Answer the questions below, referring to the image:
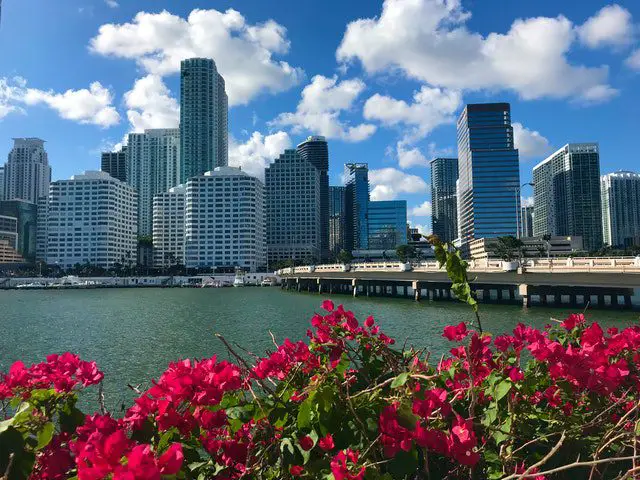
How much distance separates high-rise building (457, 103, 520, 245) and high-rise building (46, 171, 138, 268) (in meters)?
135

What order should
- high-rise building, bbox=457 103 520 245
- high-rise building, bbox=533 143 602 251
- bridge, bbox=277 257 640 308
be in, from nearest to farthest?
bridge, bbox=277 257 640 308
high-rise building, bbox=457 103 520 245
high-rise building, bbox=533 143 602 251

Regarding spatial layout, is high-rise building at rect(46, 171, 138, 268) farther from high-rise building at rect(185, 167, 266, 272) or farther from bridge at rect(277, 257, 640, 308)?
bridge at rect(277, 257, 640, 308)

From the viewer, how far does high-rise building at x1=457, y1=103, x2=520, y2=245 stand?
152m

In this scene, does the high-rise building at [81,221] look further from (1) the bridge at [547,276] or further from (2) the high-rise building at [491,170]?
(2) the high-rise building at [491,170]

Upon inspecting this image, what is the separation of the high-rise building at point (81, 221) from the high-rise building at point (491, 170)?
135 m

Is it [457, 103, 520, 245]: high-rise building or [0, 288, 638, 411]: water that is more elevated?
[457, 103, 520, 245]: high-rise building

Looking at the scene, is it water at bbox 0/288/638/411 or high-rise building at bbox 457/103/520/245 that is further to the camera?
high-rise building at bbox 457/103/520/245

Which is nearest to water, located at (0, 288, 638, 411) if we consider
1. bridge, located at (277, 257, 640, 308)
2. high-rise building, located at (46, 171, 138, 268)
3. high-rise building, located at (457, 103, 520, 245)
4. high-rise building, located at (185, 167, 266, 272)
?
bridge, located at (277, 257, 640, 308)

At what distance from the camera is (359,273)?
6550 centimetres

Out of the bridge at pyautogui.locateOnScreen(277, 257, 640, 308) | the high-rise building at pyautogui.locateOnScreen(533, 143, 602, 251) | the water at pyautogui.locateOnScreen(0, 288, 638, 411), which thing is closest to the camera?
the water at pyautogui.locateOnScreen(0, 288, 638, 411)

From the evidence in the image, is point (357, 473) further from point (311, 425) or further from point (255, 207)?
point (255, 207)

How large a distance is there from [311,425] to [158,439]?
97 centimetres

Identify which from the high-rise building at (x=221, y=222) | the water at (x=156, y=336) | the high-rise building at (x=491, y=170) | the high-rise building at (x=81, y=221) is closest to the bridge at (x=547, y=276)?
the water at (x=156, y=336)

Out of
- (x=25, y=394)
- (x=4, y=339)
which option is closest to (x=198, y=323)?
(x=4, y=339)
